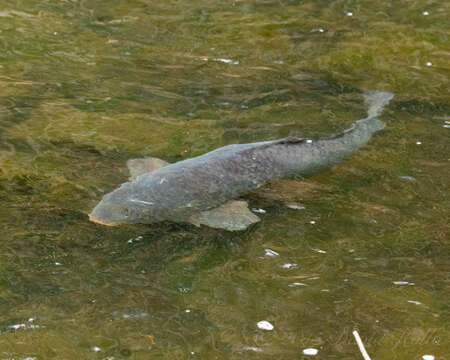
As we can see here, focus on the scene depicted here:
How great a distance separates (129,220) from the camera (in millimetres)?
4816

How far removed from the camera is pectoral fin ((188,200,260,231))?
4.93 m

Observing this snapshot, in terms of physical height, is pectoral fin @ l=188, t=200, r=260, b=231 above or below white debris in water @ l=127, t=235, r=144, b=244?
above

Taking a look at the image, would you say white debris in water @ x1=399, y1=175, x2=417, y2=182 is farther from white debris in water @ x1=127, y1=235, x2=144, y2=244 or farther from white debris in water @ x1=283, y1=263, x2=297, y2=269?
white debris in water @ x1=127, y1=235, x2=144, y2=244

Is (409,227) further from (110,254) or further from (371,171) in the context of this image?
(110,254)

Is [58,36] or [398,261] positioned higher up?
[58,36]

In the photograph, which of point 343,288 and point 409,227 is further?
point 409,227

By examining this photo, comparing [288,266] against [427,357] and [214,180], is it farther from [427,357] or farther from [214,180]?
[427,357]

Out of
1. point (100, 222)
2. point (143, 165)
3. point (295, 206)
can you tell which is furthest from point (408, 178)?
point (100, 222)

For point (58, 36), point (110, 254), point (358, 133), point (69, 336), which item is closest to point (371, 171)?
point (358, 133)

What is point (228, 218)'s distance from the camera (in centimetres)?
498

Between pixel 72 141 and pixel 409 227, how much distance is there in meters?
2.61

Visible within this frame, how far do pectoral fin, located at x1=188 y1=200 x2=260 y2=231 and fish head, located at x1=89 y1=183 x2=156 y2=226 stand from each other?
0.29 meters

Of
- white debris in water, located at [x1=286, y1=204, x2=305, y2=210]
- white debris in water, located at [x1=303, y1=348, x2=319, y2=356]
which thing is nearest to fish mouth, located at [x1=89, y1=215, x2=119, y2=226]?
white debris in water, located at [x1=286, y1=204, x2=305, y2=210]

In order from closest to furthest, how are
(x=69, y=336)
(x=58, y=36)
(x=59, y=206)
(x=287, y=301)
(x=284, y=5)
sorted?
(x=69, y=336)
(x=287, y=301)
(x=59, y=206)
(x=58, y=36)
(x=284, y=5)
